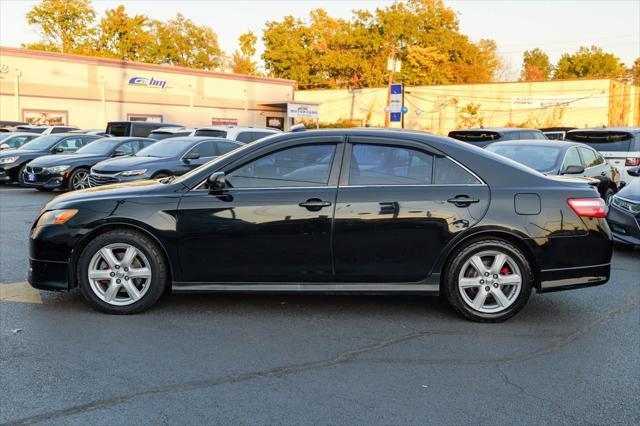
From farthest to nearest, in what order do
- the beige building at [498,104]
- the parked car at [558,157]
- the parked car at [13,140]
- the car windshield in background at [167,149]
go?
the beige building at [498,104] → the parked car at [13,140] → the car windshield in background at [167,149] → the parked car at [558,157]

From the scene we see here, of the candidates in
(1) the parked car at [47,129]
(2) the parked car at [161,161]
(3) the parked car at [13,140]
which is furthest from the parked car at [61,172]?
(1) the parked car at [47,129]

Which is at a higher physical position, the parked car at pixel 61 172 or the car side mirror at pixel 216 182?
the car side mirror at pixel 216 182

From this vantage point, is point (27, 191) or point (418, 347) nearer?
point (418, 347)

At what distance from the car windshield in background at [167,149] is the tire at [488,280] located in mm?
9226

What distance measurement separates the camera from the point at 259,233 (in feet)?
16.5

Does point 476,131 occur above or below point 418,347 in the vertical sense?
above

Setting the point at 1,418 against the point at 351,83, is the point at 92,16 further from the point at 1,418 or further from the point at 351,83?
the point at 1,418

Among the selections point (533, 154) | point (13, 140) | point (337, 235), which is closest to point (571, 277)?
point (337, 235)

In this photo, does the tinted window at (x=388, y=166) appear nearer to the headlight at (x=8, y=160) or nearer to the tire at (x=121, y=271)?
the tire at (x=121, y=271)

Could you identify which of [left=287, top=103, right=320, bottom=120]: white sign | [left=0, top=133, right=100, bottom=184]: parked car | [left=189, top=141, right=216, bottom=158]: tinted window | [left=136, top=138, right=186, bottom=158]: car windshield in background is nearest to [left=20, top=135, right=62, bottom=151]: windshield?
[left=0, top=133, right=100, bottom=184]: parked car

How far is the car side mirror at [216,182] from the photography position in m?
5.07

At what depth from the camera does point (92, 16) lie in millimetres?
66625

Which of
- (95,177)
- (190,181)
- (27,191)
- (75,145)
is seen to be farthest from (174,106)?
(190,181)

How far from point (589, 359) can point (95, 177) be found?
10.6 metres
